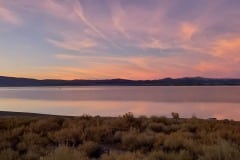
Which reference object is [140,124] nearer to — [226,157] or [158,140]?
[158,140]

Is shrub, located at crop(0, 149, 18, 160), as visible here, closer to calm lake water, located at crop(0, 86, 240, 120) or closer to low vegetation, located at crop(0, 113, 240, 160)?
low vegetation, located at crop(0, 113, 240, 160)

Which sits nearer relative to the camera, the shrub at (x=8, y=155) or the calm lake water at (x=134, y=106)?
the shrub at (x=8, y=155)

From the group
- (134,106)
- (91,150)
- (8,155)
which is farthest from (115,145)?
(134,106)

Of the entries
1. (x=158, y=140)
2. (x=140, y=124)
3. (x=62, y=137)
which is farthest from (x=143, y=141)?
(x=140, y=124)

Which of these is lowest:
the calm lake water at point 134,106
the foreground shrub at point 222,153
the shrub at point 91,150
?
the calm lake water at point 134,106

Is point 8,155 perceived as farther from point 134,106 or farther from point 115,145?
point 134,106

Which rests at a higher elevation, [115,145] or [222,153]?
[222,153]

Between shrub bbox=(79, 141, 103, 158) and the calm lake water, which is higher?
shrub bbox=(79, 141, 103, 158)

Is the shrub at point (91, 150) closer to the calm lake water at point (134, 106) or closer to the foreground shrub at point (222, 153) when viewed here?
the foreground shrub at point (222, 153)

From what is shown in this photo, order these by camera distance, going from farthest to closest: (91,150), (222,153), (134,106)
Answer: (134,106), (91,150), (222,153)

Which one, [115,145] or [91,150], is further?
[115,145]

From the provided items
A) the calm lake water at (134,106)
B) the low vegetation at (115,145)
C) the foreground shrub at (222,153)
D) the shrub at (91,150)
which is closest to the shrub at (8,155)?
the low vegetation at (115,145)

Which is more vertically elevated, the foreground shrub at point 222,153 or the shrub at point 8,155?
the foreground shrub at point 222,153

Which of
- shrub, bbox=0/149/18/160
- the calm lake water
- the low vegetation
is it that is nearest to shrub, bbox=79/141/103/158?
the low vegetation
